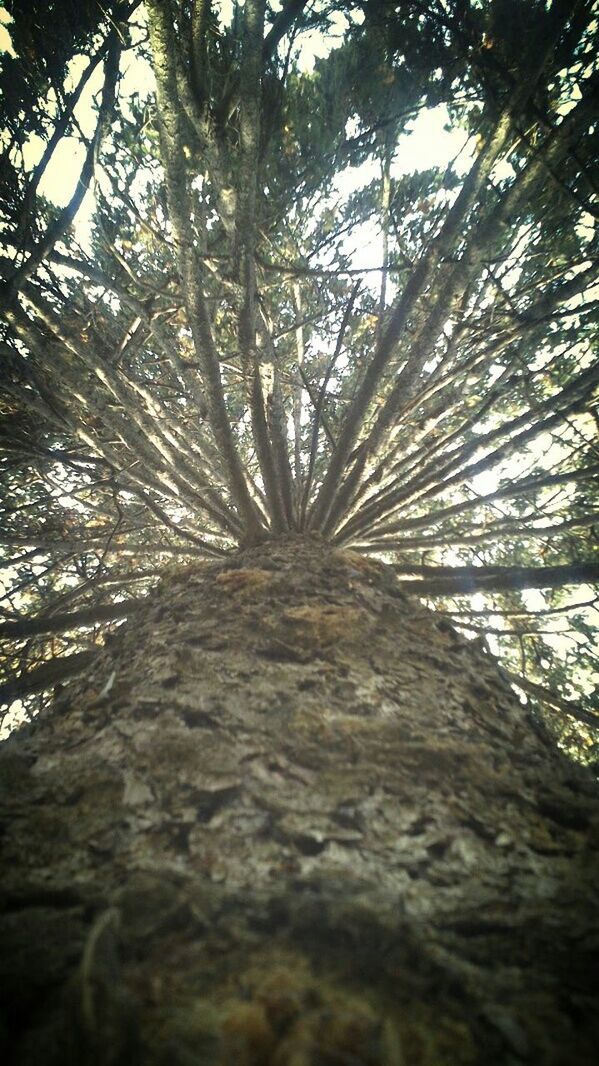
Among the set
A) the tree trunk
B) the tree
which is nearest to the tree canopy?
the tree

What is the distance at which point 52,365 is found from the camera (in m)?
3.20

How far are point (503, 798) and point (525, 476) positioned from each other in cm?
413

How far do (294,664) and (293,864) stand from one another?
77 cm

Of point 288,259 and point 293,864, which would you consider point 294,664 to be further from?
point 288,259

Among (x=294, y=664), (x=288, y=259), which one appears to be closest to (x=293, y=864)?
(x=294, y=664)

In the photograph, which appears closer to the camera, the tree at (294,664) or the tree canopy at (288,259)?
the tree at (294,664)

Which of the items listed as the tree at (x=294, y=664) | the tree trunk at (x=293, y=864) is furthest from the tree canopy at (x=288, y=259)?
the tree trunk at (x=293, y=864)

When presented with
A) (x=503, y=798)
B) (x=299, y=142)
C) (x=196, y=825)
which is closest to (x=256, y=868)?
(x=196, y=825)

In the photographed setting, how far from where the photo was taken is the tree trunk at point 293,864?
0.72 metres

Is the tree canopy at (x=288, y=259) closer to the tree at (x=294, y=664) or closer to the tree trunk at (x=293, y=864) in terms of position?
the tree at (x=294, y=664)

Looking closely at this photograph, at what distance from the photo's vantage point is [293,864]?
1.03m

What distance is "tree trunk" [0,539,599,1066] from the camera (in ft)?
2.37

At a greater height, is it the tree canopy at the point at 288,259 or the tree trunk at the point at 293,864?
the tree canopy at the point at 288,259

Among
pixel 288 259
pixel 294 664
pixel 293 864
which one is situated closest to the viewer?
pixel 293 864
